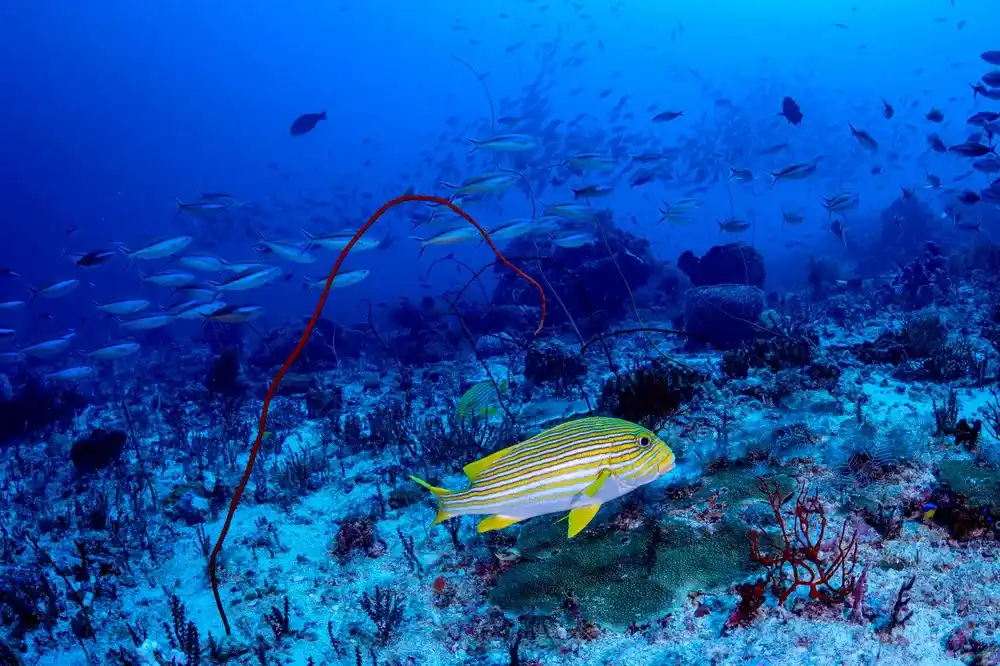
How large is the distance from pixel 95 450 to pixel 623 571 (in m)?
7.62

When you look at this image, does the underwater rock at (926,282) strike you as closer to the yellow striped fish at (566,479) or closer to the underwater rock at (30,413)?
the yellow striped fish at (566,479)

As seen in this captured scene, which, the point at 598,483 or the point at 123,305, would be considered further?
the point at 123,305

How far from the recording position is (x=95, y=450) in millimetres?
7410

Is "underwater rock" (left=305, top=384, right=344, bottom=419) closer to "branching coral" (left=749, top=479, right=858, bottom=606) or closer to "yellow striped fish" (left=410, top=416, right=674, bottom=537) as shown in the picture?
"yellow striped fish" (left=410, top=416, right=674, bottom=537)

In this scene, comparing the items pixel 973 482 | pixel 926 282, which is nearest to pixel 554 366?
pixel 973 482

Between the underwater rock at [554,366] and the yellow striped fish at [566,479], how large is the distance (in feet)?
19.9

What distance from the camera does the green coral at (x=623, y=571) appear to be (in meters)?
3.24

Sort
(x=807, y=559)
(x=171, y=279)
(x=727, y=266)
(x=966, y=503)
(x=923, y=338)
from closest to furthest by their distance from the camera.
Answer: (x=807, y=559) < (x=966, y=503) < (x=923, y=338) < (x=171, y=279) < (x=727, y=266)

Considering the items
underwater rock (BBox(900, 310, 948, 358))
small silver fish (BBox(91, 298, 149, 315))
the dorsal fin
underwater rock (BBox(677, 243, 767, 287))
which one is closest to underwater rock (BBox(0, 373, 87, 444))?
small silver fish (BBox(91, 298, 149, 315))

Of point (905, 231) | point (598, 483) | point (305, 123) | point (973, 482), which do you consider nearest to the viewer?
point (598, 483)

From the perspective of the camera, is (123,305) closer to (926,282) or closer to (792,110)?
(792,110)

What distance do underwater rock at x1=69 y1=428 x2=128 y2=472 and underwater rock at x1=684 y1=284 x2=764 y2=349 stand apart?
10688mm

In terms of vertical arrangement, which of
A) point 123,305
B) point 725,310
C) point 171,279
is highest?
point 171,279

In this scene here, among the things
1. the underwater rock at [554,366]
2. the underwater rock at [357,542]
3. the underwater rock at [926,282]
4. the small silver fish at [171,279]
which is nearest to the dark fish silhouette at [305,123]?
the small silver fish at [171,279]
